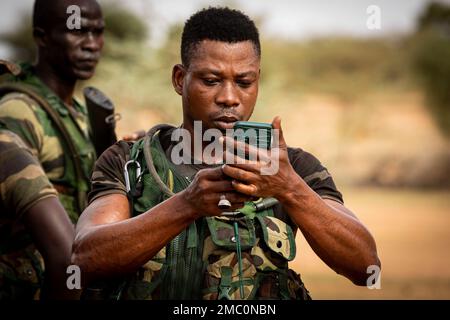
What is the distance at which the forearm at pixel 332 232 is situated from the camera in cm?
323

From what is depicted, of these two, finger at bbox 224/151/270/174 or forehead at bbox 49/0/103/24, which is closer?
finger at bbox 224/151/270/174

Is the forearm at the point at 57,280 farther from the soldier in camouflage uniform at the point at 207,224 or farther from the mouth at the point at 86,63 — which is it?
the mouth at the point at 86,63

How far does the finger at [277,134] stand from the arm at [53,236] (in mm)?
2118

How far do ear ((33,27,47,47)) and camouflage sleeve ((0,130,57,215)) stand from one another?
1354mm

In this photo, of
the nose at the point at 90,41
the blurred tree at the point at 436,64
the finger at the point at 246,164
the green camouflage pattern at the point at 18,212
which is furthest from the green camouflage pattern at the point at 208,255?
the blurred tree at the point at 436,64

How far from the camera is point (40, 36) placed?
6191mm

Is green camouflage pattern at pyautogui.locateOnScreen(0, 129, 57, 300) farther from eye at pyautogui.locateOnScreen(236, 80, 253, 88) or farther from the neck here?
eye at pyautogui.locateOnScreen(236, 80, 253, 88)

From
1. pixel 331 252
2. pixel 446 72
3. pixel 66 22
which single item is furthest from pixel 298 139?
pixel 331 252

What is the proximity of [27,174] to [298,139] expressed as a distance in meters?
36.6

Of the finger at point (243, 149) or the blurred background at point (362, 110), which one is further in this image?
the blurred background at point (362, 110)

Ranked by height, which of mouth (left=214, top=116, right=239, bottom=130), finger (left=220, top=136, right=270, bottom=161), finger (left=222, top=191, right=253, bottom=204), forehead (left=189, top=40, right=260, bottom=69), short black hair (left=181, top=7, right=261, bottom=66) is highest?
short black hair (left=181, top=7, right=261, bottom=66)

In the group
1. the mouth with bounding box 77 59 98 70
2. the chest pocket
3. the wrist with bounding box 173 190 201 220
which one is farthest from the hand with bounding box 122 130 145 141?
the wrist with bounding box 173 190 201 220

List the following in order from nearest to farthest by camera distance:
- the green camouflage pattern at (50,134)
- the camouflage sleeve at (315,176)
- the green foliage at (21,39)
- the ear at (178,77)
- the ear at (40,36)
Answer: the camouflage sleeve at (315,176) → the ear at (178,77) → the green camouflage pattern at (50,134) → the ear at (40,36) → the green foliage at (21,39)

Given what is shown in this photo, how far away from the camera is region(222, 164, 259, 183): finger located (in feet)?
9.93
